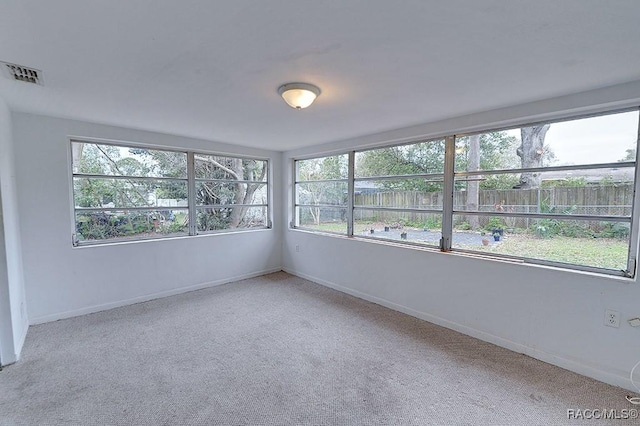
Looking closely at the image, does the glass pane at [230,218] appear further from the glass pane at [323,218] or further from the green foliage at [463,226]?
the green foliage at [463,226]

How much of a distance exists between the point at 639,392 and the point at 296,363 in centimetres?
253

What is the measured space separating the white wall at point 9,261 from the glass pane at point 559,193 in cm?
425

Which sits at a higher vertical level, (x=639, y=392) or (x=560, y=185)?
(x=560, y=185)

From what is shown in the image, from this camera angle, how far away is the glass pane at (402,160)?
127 inches

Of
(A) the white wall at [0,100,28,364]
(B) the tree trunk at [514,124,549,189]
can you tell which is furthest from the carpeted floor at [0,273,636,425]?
(B) the tree trunk at [514,124,549,189]

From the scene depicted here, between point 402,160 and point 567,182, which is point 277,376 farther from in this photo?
point 567,182

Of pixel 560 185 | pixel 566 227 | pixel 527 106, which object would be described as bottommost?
pixel 566 227

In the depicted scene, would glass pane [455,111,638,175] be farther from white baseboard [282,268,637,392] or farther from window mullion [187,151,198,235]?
window mullion [187,151,198,235]

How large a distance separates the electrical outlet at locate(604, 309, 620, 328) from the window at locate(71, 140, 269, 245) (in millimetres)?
4473

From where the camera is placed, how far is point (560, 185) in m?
2.41

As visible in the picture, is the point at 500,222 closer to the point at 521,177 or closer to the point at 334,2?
the point at 521,177

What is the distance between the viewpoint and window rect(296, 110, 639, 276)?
2.18 meters

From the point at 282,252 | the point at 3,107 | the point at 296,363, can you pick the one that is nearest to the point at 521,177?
Result: the point at 296,363

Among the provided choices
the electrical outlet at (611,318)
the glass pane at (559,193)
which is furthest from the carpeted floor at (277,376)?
the glass pane at (559,193)
